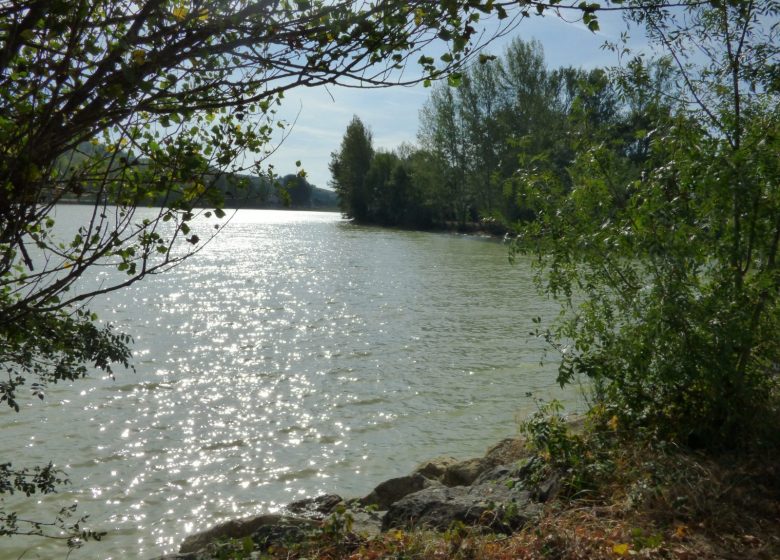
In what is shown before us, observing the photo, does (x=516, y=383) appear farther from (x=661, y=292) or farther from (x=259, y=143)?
(x=259, y=143)

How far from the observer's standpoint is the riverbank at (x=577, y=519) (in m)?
4.30

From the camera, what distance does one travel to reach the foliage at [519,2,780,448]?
5227 mm

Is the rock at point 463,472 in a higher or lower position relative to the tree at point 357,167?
lower

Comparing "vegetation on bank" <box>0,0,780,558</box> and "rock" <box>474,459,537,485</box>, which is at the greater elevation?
"vegetation on bank" <box>0,0,780,558</box>

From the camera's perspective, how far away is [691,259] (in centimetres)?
546

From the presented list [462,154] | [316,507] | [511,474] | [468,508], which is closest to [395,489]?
[316,507]

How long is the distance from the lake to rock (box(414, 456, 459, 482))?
73 centimetres

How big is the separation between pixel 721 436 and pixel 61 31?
5.14m

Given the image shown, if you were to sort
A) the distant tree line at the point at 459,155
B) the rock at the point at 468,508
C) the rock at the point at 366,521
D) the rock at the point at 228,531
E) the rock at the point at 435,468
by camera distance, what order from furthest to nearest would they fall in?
the distant tree line at the point at 459,155, the rock at the point at 435,468, the rock at the point at 228,531, the rock at the point at 366,521, the rock at the point at 468,508

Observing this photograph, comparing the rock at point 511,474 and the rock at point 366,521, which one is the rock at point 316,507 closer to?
the rock at point 366,521

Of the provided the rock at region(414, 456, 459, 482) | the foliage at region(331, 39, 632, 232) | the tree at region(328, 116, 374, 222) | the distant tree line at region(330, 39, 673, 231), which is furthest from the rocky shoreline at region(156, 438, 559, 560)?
the tree at region(328, 116, 374, 222)

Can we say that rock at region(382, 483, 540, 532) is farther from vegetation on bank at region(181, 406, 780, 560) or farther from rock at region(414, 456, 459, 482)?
rock at region(414, 456, 459, 482)

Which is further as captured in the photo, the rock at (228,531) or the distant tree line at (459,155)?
the distant tree line at (459,155)

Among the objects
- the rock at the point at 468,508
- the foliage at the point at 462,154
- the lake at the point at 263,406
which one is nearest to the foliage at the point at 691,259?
the rock at the point at 468,508
